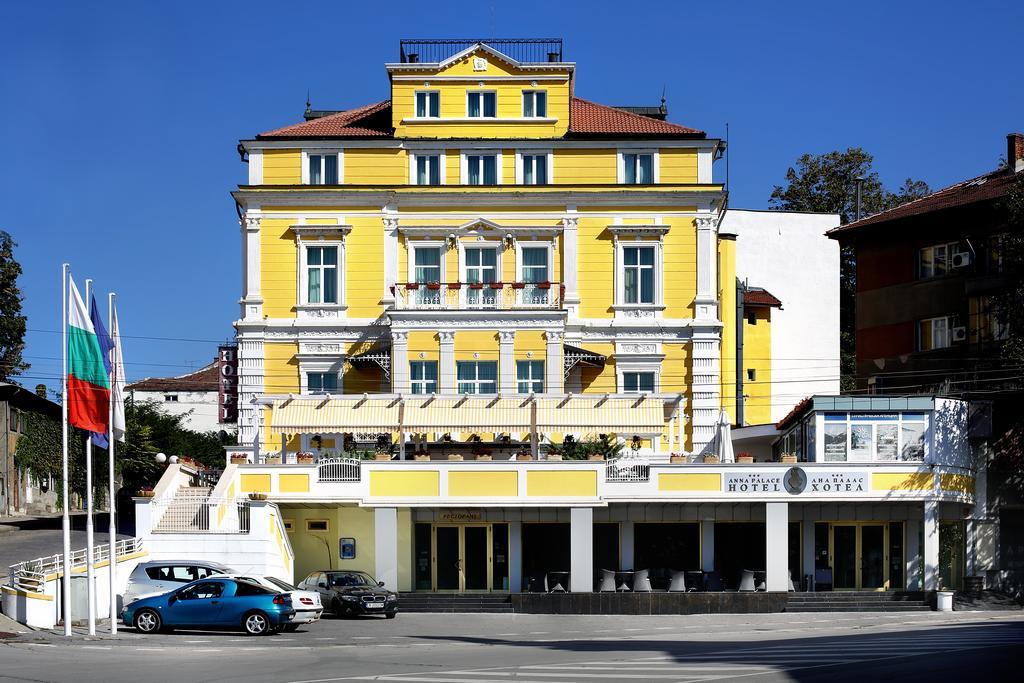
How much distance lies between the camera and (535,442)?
2180 inches

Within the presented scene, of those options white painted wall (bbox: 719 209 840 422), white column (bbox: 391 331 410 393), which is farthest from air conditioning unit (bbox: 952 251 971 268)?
white column (bbox: 391 331 410 393)

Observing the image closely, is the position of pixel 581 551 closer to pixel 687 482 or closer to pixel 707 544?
pixel 687 482

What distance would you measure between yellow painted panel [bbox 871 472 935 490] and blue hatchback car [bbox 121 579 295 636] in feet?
74.7

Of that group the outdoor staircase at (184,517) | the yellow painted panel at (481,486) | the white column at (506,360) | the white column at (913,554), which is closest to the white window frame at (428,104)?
the white column at (506,360)

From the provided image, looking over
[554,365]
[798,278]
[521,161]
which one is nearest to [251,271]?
[521,161]

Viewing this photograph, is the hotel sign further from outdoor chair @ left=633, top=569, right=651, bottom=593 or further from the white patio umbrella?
outdoor chair @ left=633, top=569, right=651, bottom=593

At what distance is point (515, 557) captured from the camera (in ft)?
178

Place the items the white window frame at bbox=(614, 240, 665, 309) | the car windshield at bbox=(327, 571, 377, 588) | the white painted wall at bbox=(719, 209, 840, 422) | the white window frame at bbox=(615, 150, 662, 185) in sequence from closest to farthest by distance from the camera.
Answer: the car windshield at bbox=(327, 571, 377, 588), the white window frame at bbox=(614, 240, 665, 309), the white window frame at bbox=(615, 150, 662, 185), the white painted wall at bbox=(719, 209, 840, 422)

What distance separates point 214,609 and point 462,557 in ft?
54.0

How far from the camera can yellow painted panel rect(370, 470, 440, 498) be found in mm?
52500

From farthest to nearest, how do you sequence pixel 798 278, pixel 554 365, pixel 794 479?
pixel 798 278, pixel 554 365, pixel 794 479

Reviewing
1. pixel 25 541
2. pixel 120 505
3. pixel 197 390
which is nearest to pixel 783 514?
pixel 25 541

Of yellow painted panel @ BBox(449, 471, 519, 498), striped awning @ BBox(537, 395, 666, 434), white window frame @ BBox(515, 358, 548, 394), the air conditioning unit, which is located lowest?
yellow painted panel @ BBox(449, 471, 519, 498)

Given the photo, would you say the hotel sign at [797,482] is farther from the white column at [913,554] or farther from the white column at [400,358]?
the white column at [400,358]
